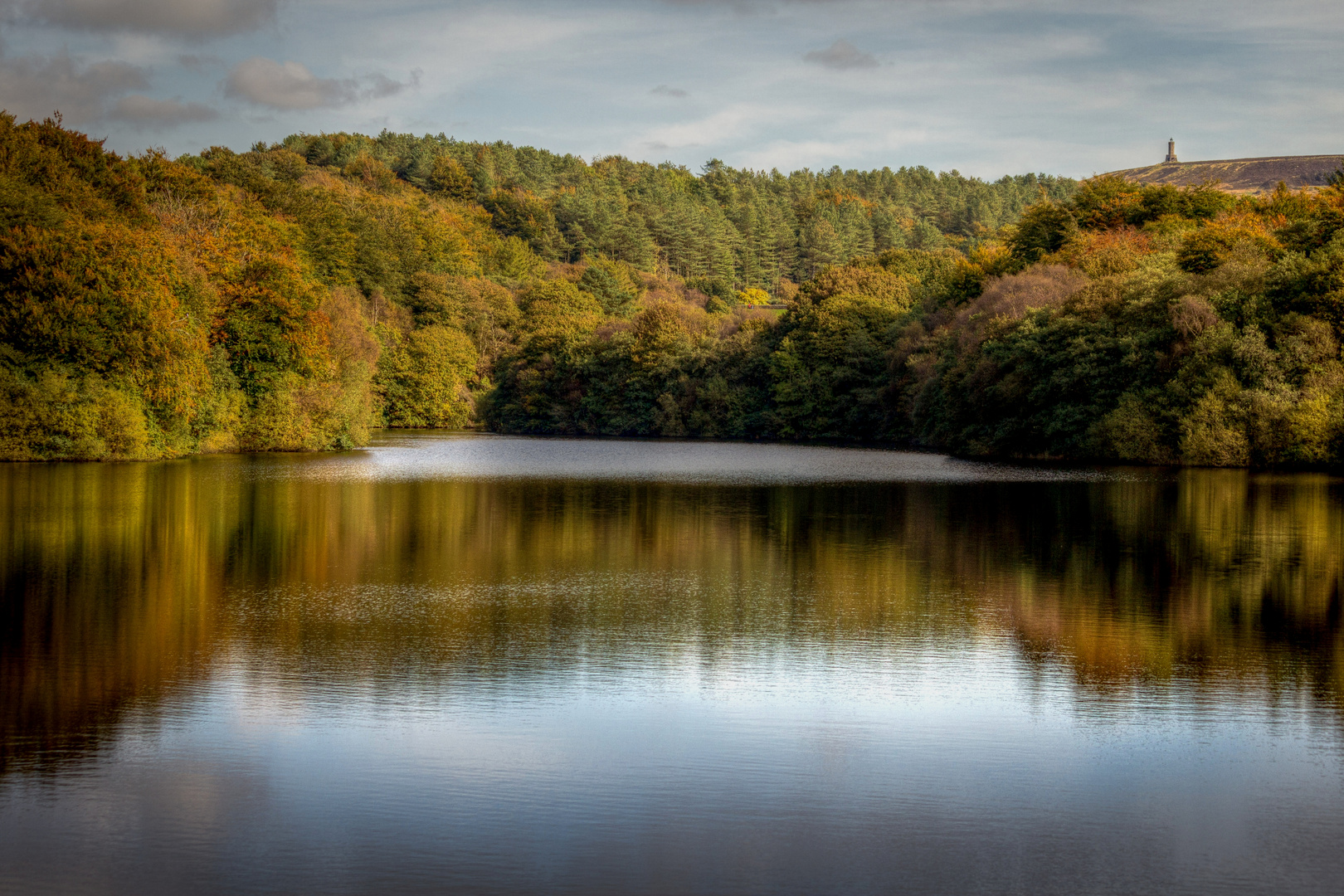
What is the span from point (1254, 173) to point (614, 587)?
103 m

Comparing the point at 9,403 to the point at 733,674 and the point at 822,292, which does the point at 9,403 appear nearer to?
the point at 733,674

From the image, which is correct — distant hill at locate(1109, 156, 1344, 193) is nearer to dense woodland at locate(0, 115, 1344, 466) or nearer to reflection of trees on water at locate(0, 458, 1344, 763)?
dense woodland at locate(0, 115, 1344, 466)

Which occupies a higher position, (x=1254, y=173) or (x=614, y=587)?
(x=1254, y=173)

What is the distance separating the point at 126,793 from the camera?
7395 mm

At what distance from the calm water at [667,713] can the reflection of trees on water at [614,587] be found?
0.28 feet

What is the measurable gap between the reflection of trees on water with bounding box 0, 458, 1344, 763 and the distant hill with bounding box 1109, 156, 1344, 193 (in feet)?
258

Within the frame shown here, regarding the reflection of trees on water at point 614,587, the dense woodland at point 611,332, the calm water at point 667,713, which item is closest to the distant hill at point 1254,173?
the dense woodland at point 611,332

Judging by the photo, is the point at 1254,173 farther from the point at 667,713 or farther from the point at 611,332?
the point at 667,713

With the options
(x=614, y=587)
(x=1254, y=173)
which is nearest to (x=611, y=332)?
(x=1254, y=173)

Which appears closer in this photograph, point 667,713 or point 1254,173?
point 667,713

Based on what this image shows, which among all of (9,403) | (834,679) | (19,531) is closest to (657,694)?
(834,679)

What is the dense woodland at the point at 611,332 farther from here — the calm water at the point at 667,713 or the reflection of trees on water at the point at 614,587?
the calm water at the point at 667,713

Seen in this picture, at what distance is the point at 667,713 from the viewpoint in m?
9.45

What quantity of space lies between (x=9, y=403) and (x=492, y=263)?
88.4 meters
